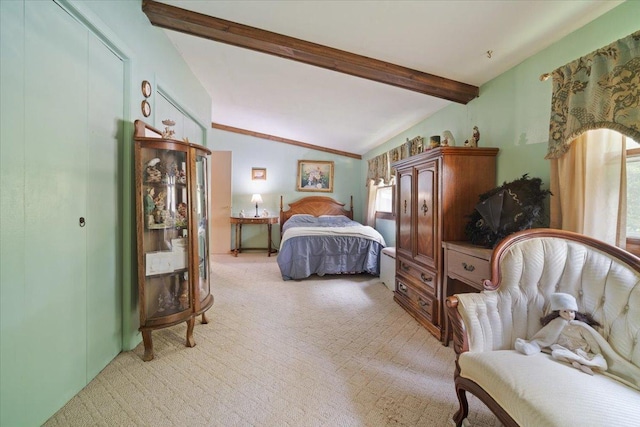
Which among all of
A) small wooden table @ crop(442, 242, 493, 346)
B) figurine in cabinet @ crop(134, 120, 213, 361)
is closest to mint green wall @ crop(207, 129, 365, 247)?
figurine in cabinet @ crop(134, 120, 213, 361)

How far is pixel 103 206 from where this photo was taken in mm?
1744

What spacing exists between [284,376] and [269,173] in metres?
5.01

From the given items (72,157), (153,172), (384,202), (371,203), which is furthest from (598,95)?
(371,203)

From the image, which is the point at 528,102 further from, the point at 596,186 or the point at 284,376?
the point at 284,376

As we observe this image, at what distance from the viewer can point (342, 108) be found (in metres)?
3.54

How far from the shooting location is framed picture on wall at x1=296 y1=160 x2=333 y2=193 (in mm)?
6199

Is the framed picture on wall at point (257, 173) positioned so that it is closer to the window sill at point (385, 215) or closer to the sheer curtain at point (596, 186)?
the window sill at point (385, 215)

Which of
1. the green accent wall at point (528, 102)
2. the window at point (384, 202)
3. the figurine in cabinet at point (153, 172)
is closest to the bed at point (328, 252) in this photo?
the window at point (384, 202)

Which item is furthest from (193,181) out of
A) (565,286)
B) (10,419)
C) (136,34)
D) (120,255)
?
(565,286)

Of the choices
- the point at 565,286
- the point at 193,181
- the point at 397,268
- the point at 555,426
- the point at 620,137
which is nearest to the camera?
the point at 555,426

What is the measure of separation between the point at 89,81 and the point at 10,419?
1.86m

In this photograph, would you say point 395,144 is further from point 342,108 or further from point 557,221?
point 557,221

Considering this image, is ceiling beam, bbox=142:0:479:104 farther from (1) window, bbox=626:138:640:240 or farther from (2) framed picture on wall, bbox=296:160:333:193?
(2) framed picture on wall, bbox=296:160:333:193

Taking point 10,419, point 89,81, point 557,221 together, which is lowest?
point 10,419
